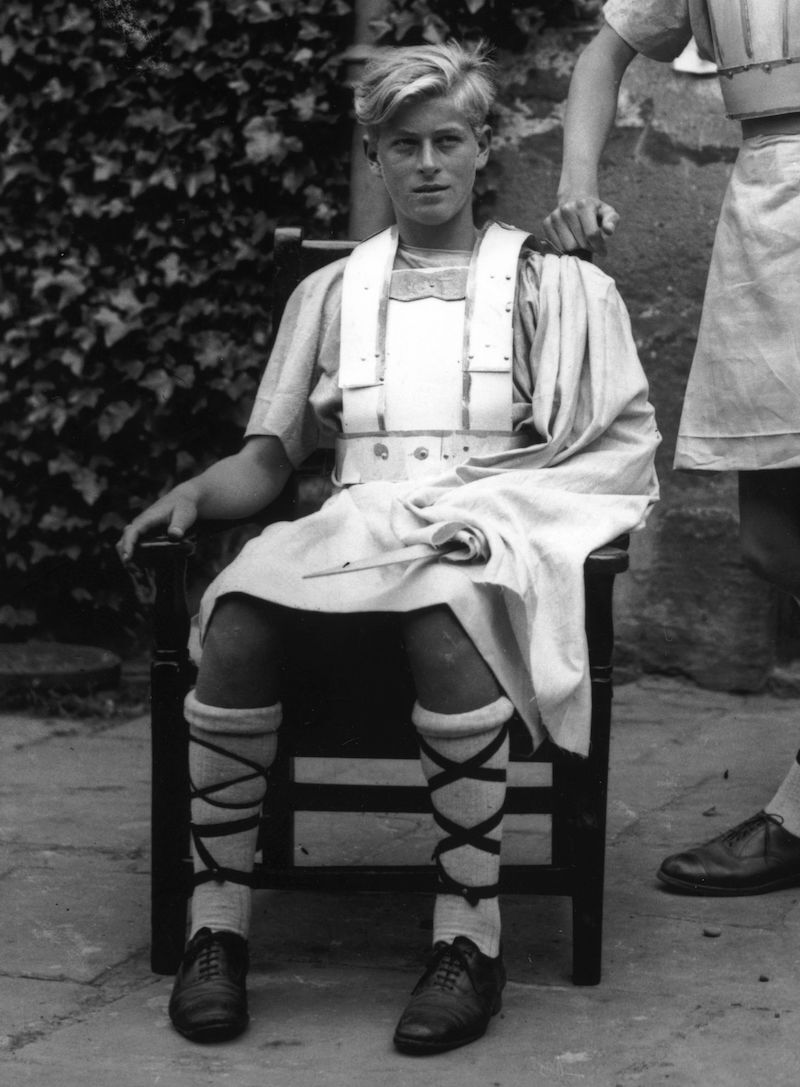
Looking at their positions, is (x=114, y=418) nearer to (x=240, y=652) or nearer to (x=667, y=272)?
(x=667, y=272)

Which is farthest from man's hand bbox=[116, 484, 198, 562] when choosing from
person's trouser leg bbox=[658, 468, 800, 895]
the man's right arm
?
person's trouser leg bbox=[658, 468, 800, 895]

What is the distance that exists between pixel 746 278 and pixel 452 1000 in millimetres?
1346

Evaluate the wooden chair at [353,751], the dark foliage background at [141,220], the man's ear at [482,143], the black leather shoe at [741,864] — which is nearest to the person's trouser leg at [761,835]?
the black leather shoe at [741,864]

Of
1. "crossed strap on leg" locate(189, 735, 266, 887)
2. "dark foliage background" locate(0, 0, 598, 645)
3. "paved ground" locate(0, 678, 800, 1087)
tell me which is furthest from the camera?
"dark foliage background" locate(0, 0, 598, 645)

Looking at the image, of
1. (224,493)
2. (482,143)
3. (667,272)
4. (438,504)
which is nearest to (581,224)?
(482,143)

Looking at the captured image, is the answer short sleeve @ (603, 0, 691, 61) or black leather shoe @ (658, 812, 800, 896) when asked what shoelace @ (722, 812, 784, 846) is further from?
short sleeve @ (603, 0, 691, 61)

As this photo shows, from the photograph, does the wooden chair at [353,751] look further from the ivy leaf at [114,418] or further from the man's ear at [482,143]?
the ivy leaf at [114,418]

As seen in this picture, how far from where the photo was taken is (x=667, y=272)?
4555mm

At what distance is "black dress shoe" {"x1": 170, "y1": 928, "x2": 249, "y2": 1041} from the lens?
2.38m

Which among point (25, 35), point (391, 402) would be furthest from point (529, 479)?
point (25, 35)

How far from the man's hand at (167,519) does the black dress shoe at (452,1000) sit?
76cm

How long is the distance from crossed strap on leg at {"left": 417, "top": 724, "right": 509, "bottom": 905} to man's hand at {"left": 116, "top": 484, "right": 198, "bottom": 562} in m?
0.51

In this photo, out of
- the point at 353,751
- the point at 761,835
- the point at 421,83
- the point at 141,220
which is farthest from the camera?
the point at 141,220

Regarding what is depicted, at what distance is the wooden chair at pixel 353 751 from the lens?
100 inches
